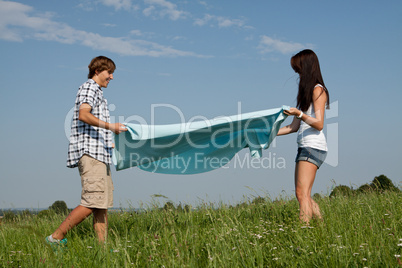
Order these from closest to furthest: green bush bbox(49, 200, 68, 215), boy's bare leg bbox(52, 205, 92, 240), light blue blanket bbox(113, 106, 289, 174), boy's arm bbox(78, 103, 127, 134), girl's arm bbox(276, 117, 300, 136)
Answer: boy's arm bbox(78, 103, 127, 134), boy's bare leg bbox(52, 205, 92, 240), light blue blanket bbox(113, 106, 289, 174), girl's arm bbox(276, 117, 300, 136), green bush bbox(49, 200, 68, 215)

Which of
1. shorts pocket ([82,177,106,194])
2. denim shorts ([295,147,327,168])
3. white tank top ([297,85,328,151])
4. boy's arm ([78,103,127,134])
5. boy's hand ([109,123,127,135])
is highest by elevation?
boy's arm ([78,103,127,134])

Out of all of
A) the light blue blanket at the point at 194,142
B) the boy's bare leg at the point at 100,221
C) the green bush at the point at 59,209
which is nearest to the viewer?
the boy's bare leg at the point at 100,221

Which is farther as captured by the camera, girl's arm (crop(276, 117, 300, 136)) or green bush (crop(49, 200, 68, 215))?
green bush (crop(49, 200, 68, 215))

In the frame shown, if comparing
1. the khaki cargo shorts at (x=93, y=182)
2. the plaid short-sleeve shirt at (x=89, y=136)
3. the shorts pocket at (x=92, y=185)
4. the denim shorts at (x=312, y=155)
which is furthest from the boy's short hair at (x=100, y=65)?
the denim shorts at (x=312, y=155)

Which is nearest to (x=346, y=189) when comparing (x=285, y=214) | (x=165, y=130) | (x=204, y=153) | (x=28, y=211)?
(x=285, y=214)

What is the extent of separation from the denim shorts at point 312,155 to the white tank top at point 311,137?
47mm

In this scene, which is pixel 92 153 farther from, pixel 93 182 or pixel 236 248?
pixel 236 248

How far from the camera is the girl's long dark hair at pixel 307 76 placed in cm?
503

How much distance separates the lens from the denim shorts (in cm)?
488

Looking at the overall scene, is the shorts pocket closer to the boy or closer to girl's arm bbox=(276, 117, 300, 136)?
the boy

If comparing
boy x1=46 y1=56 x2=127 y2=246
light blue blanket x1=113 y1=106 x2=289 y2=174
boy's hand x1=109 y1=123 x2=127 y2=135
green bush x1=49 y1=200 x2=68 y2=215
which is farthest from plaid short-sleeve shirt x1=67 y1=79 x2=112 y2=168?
green bush x1=49 y1=200 x2=68 y2=215

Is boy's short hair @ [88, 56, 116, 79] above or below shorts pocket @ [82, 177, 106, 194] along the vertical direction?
above

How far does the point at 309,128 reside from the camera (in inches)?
195

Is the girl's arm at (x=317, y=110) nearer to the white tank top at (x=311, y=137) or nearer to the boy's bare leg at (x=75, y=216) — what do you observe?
the white tank top at (x=311, y=137)
